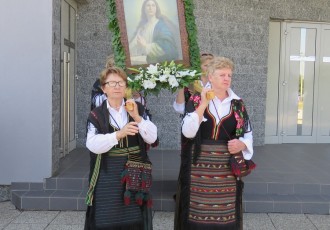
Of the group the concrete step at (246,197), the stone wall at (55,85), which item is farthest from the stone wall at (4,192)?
the stone wall at (55,85)

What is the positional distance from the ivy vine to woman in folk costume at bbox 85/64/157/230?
1.02ft

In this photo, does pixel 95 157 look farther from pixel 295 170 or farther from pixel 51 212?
pixel 295 170

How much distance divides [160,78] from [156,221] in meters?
2.18

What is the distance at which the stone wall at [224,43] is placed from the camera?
7.38 metres

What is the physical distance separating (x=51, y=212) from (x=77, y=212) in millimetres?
304

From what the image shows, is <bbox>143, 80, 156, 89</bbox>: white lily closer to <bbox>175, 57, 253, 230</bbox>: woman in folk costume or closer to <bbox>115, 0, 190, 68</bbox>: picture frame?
<bbox>115, 0, 190, 68</bbox>: picture frame

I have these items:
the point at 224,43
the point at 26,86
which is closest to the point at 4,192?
the point at 26,86

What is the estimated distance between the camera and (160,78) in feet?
10.5

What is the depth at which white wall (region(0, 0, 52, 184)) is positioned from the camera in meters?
5.23

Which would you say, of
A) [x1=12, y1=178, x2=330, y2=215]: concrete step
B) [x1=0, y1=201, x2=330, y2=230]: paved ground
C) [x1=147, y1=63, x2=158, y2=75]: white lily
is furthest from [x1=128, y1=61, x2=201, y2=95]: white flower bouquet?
[x1=12, y1=178, x2=330, y2=215]: concrete step

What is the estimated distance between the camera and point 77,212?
5137 millimetres

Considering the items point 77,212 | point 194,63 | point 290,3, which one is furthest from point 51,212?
point 290,3

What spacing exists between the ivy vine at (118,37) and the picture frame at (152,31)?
0.10 ft

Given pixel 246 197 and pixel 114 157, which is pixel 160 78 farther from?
pixel 246 197
